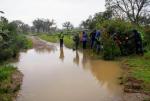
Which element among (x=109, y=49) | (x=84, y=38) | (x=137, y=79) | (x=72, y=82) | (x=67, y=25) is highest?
(x=67, y=25)

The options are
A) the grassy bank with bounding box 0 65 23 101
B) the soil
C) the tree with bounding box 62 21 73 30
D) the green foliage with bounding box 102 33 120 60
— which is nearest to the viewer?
the soil

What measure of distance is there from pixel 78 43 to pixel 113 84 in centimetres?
1733

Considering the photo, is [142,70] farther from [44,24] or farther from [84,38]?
[44,24]

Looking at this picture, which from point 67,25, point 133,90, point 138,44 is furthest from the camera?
point 67,25

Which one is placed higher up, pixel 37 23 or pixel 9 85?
pixel 37 23

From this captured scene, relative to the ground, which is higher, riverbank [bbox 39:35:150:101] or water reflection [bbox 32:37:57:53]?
riverbank [bbox 39:35:150:101]

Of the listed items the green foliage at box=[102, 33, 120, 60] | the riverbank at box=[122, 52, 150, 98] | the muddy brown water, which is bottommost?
the muddy brown water

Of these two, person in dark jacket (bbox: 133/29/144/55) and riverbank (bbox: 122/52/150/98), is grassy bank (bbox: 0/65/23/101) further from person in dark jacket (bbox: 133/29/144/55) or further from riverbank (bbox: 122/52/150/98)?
person in dark jacket (bbox: 133/29/144/55)

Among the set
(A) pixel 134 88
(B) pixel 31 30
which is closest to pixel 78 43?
(A) pixel 134 88

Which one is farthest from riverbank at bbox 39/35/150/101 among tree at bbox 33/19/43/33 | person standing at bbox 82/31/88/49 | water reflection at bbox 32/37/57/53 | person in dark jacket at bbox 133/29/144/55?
tree at bbox 33/19/43/33

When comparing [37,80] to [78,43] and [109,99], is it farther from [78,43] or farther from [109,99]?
[78,43]

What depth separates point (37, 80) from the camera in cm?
1209

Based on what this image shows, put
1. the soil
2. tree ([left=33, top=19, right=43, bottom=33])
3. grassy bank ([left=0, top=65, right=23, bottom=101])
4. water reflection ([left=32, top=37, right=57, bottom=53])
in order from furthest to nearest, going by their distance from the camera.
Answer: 1. tree ([left=33, top=19, right=43, bottom=33])
2. water reflection ([left=32, top=37, right=57, bottom=53])
3. grassy bank ([left=0, top=65, right=23, bottom=101])
4. the soil

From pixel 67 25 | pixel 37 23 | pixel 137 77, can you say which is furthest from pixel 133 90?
pixel 37 23
